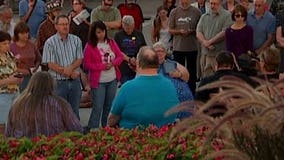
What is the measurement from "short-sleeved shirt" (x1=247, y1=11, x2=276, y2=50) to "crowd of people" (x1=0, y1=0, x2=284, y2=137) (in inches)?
0.6

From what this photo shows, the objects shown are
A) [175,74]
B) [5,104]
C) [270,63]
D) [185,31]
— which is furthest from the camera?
[185,31]

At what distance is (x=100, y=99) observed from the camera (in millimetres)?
10617

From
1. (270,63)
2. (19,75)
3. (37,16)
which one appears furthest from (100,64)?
(37,16)

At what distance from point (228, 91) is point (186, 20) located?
838cm

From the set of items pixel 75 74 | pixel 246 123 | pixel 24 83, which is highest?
pixel 246 123

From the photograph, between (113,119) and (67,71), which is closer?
(113,119)

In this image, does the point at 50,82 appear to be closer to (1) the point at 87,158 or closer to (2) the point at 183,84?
(1) the point at 87,158

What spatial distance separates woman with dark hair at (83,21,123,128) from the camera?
10.5 metres

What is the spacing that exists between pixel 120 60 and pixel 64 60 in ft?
2.57

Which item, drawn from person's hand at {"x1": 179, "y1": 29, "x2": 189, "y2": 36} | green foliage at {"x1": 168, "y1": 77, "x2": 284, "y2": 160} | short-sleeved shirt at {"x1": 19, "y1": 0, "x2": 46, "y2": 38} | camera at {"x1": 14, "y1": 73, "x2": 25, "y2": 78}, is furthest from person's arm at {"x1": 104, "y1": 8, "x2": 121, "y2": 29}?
green foliage at {"x1": 168, "y1": 77, "x2": 284, "y2": 160}

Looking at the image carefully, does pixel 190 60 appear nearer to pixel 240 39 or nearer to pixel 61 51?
pixel 240 39

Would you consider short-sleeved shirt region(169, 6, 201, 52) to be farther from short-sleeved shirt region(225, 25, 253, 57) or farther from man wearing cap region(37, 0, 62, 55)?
man wearing cap region(37, 0, 62, 55)

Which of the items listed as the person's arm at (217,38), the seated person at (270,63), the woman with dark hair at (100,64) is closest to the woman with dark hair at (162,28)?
Answer: the person's arm at (217,38)

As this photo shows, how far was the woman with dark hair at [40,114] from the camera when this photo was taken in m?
6.95
